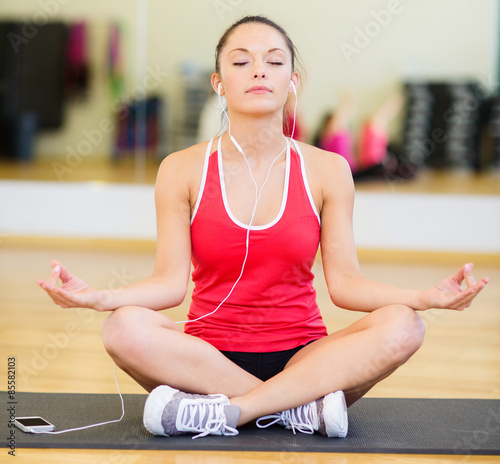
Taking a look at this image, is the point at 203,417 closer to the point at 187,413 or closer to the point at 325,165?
the point at 187,413

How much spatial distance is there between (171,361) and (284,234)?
39 cm

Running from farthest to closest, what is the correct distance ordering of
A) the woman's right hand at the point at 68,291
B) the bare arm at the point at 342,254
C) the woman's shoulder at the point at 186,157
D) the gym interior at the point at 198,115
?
the gym interior at the point at 198,115 → the woman's shoulder at the point at 186,157 → the bare arm at the point at 342,254 → the woman's right hand at the point at 68,291

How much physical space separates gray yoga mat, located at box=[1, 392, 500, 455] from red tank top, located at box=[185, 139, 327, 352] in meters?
0.22

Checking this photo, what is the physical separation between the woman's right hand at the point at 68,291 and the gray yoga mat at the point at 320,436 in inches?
11.9

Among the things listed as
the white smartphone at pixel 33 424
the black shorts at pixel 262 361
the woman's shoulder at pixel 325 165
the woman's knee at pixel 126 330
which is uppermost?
the woman's shoulder at pixel 325 165

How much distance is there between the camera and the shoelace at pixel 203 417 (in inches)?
68.1

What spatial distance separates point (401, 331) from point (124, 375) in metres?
1.00

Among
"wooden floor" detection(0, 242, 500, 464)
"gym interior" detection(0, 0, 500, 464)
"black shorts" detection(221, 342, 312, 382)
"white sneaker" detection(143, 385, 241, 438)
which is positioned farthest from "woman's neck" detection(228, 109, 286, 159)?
"gym interior" detection(0, 0, 500, 464)

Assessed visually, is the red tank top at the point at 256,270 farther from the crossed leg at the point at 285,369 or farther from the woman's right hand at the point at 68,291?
the woman's right hand at the point at 68,291

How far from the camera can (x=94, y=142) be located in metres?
5.67

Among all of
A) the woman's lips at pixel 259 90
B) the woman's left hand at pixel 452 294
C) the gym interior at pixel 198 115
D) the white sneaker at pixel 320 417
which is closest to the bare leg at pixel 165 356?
the white sneaker at pixel 320 417

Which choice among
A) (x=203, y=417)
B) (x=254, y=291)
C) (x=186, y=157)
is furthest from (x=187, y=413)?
(x=186, y=157)

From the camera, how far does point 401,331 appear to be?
5.64 ft

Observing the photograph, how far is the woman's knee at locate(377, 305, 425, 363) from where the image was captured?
172 centimetres
